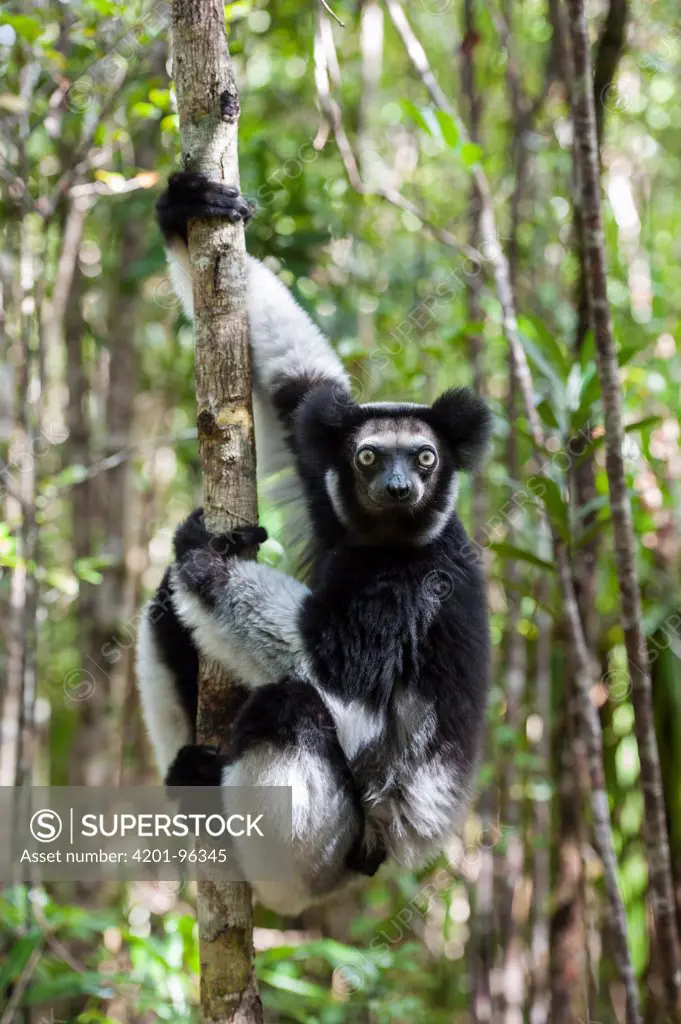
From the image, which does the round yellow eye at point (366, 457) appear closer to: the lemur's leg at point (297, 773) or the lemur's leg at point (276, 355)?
the lemur's leg at point (276, 355)

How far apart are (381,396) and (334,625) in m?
3.20

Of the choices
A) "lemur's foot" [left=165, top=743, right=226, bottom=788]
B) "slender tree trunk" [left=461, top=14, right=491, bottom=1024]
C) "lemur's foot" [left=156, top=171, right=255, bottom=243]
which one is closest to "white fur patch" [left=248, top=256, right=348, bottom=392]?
"lemur's foot" [left=156, top=171, right=255, bottom=243]

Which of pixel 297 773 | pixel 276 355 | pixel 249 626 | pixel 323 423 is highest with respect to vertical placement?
pixel 276 355

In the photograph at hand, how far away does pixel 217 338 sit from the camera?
97.3 inches

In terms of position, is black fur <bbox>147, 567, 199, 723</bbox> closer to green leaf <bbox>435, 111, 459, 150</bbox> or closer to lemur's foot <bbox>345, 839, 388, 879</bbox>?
lemur's foot <bbox>345, 839, 388, 879</bbox>

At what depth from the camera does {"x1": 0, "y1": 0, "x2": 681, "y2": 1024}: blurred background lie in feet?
11.9

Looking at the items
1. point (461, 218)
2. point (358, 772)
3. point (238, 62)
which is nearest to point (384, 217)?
point (461, 218)

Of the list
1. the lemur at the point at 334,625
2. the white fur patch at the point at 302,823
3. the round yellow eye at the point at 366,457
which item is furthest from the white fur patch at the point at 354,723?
the round yellow eye at the point at 366,457

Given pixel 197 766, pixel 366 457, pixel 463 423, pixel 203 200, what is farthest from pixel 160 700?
pixel 203 200

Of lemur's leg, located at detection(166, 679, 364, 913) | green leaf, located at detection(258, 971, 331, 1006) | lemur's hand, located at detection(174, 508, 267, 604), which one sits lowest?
green leaf, located at detection(258, 971, 331, 1006)

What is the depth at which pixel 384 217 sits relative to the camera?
731cm

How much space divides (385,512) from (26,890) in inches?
84.5

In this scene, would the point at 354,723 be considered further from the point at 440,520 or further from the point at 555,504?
the point at 555,504

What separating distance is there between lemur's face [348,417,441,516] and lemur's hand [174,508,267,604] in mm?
477
